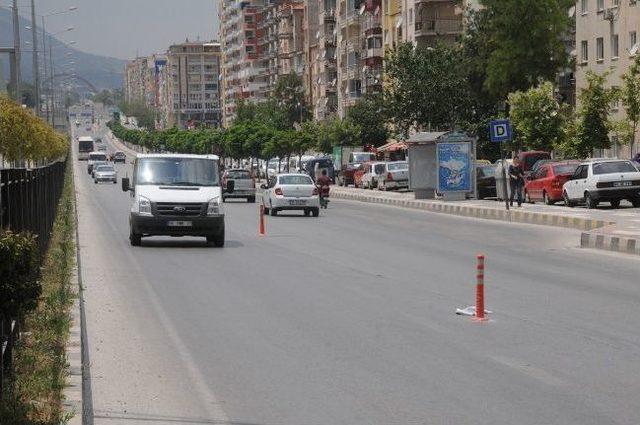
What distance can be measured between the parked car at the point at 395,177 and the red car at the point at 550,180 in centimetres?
2359

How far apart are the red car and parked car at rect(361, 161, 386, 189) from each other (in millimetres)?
27967

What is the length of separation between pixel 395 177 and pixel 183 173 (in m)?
45.2

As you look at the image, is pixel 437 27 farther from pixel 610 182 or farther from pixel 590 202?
pixel 610 182

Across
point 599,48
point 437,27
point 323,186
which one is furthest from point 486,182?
point 437,27

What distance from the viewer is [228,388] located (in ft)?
33.8

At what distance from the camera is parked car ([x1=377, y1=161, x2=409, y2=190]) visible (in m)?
74.2

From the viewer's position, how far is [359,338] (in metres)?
13.2

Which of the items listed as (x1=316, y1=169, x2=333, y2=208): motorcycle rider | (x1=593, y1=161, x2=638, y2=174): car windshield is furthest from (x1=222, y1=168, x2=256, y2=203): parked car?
(x1=593, y1=161, x2=638, y2=174): car windshield

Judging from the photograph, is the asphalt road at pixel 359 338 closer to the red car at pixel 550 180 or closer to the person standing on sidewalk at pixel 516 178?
the person standing on sidewalk at pixel 516 178

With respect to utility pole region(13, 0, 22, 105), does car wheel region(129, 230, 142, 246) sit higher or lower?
lower

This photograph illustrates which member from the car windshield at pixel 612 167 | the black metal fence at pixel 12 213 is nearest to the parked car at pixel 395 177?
the car windshield at pixel 612 167

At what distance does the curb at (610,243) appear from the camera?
87.4 feet

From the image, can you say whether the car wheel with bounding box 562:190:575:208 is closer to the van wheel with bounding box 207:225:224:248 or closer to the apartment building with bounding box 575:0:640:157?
the van wheel with bounding box 207:225:224:248

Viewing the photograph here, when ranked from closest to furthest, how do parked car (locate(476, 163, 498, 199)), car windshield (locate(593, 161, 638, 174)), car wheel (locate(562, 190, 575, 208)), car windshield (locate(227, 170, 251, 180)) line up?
car windshield (locate(593, 161, 638, 174)), car wheel (locate(562, 190, 575, 208)), parked car (locate(476, 163, 498, 199)), car windshield (locate(227, 170, 251, 180))
